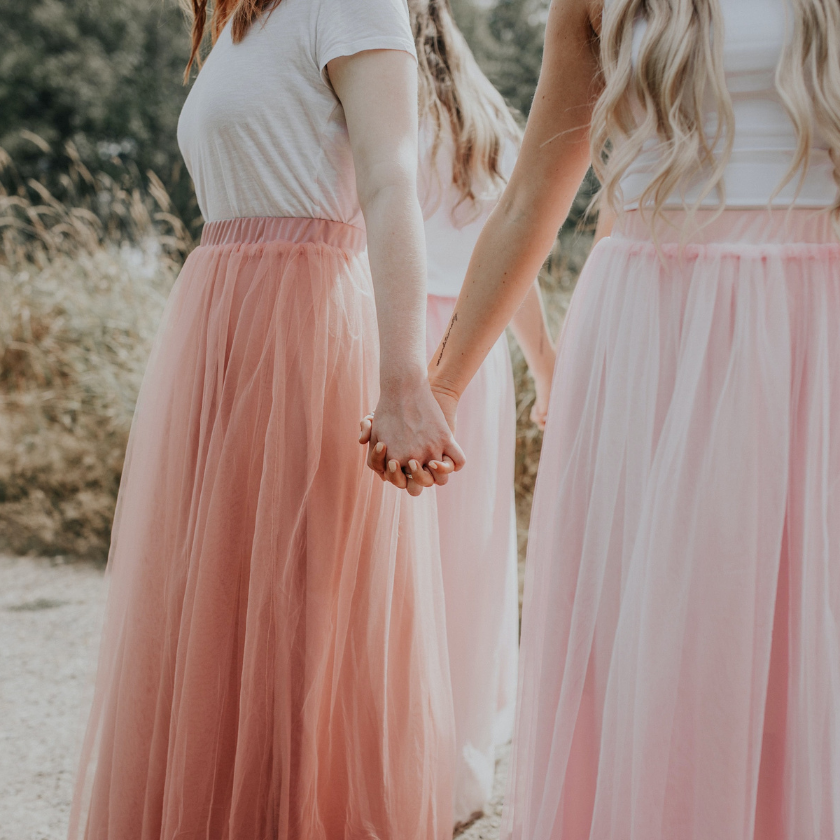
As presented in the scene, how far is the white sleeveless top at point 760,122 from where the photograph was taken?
1.03 metres

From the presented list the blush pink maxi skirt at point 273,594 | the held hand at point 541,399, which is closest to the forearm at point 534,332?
the held hand at point 541,399

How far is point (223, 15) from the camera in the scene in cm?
156

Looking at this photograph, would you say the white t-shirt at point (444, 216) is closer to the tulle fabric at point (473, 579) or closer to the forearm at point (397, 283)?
the tulle fabric at point (473, 579)

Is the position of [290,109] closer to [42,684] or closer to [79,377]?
[42,684]

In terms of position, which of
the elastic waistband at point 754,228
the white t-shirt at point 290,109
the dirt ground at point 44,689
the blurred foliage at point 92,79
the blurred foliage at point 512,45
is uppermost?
the blurred foliage at point 92,79

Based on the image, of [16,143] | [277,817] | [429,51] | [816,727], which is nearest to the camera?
[816,727]

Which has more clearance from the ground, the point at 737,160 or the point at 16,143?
the point at 16,143

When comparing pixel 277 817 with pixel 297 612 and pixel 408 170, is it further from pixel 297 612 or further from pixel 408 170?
pixel 408 170

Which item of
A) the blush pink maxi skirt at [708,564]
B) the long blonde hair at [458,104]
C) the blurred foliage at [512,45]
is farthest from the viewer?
the blurred foliage at [512,45]

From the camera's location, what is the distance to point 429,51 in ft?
6.44

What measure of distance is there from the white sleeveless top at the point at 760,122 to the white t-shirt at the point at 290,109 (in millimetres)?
541

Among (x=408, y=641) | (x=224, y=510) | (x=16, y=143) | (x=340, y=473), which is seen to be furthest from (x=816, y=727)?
(x=16, y=143)

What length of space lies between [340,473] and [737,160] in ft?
2.59

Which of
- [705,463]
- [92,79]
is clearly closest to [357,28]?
[705,463]
